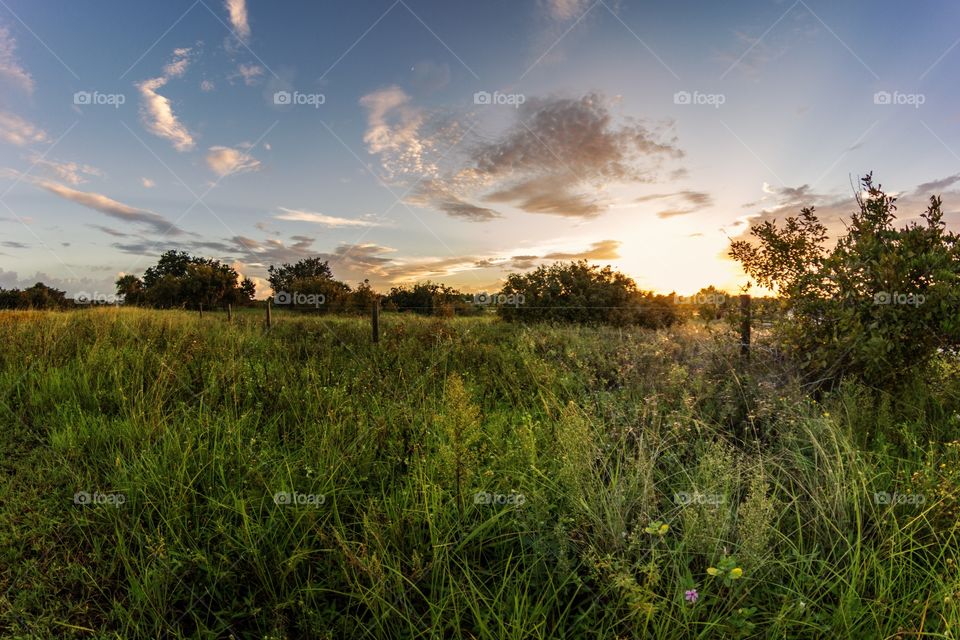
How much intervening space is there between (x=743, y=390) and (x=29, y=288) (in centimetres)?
3568

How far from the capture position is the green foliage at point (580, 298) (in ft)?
62.0

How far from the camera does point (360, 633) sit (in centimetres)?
249

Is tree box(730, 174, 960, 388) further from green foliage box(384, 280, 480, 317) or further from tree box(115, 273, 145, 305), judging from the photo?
tree box(115, 273, 145, 305)

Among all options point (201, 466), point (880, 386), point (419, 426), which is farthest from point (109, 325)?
point (880, 386)

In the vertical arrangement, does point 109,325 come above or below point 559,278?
below

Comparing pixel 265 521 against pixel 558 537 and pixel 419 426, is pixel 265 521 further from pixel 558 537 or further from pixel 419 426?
pixel 558 537

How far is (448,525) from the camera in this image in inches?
117

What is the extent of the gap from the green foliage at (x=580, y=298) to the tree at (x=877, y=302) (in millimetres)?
12020

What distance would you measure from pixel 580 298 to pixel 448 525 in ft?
54.5

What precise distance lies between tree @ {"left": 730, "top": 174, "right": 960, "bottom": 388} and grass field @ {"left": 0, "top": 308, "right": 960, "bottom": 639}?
790 mm

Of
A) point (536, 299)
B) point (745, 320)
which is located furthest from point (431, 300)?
point (745, 320)

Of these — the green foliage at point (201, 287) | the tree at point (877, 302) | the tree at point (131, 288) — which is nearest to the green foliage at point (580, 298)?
the tree at point (877, 302)

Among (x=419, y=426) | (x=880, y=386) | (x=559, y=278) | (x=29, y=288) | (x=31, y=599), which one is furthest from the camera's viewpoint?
(x=29, y=288)

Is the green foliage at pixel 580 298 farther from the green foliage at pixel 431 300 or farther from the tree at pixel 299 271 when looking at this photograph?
the tree at pixel 299 271
